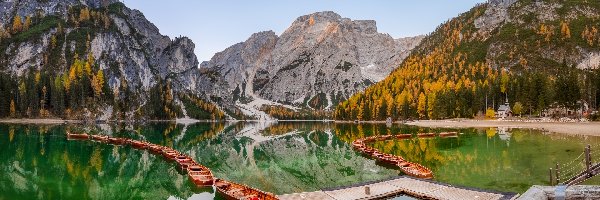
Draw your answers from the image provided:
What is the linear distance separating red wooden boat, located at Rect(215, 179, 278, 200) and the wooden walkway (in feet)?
4.64

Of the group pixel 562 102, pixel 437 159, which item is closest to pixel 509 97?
pixel 562 102

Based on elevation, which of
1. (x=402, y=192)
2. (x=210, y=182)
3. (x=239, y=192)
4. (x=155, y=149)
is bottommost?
(x=210, y=182)

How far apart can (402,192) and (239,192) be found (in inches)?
572

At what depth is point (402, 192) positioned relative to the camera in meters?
38.7

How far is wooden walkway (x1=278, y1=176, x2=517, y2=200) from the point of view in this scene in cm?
3538

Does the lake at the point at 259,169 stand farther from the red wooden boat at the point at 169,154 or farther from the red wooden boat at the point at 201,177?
the red wooden boat at the point at 169,154

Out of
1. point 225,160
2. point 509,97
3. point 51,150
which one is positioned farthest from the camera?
point 509,97

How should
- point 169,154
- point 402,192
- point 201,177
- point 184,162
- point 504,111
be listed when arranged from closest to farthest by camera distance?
point 402,192, point 201,177, point 184,162, point 169,154, point 504,111

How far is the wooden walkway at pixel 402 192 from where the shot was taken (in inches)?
1393

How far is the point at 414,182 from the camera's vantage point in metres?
41.9

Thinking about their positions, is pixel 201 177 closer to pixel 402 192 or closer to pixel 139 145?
pixel 402 192

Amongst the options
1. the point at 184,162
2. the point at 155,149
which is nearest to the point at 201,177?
the point at 184,162

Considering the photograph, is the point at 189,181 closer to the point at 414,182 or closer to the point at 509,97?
the point at 414,182

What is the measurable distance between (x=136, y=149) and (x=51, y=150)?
15204 mm
